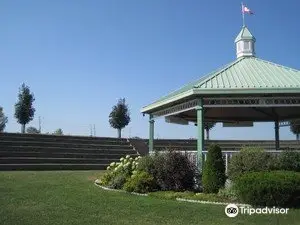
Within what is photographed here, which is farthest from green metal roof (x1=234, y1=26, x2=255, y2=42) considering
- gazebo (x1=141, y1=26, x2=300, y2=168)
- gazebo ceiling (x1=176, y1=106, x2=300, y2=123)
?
gazebo ceiling (x1=176, y1=106, x2=300, y2=123)

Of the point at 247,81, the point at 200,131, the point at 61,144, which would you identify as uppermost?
the point at 247,81

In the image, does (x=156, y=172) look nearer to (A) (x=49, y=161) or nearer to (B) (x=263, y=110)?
(B) (x=263, y=110)

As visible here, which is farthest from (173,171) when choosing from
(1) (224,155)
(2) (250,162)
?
(2) (250,162)

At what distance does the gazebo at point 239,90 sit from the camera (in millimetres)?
14909

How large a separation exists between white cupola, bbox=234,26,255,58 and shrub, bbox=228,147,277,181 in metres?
6.90

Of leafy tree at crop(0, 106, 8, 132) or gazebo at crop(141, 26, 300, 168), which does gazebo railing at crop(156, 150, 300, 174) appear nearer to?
gazebo at crop(141, 26, 300, 168)

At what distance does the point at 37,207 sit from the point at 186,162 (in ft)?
18.7

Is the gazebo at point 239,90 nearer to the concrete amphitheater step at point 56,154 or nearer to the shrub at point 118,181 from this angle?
the shrub at point 118,181

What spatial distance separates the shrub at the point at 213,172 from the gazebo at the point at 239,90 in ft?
4.43

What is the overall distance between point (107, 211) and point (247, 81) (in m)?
7.84

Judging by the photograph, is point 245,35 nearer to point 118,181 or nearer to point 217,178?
point 217,178

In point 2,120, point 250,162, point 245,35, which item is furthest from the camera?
point 2,120

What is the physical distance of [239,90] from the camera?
14859 millimetres

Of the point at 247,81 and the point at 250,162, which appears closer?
the point at 250,162
